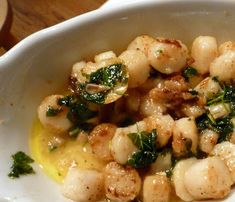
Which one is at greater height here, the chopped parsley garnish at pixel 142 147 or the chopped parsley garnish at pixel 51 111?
the chopped parsley garnish at pixel 51 111

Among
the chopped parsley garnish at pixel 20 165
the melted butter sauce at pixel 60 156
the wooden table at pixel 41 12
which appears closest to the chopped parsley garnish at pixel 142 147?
the melted butter sauce at pixel 60 156

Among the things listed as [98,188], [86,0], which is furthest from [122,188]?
[86,0]

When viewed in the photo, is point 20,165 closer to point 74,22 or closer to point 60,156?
point 60,156

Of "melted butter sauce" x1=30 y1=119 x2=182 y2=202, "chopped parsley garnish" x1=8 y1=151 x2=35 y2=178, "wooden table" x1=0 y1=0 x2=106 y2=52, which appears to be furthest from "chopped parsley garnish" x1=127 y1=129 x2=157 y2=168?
"wooden table" x1=0 y1=0 x2=106 y2=52

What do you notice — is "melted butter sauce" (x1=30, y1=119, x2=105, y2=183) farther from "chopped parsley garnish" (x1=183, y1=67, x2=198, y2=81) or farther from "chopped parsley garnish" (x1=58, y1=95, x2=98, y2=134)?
"chopped parsley garnish" (x1=183, y1=67, x2=198, y2=81)

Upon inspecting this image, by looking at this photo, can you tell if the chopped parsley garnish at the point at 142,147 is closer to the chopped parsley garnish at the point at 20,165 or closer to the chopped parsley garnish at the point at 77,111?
the chopped parsley garnish at the point at 77,111

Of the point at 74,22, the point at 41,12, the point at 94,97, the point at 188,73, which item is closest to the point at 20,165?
the point at 94,97

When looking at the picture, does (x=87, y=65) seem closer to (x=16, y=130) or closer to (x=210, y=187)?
(x=16, y=130)
